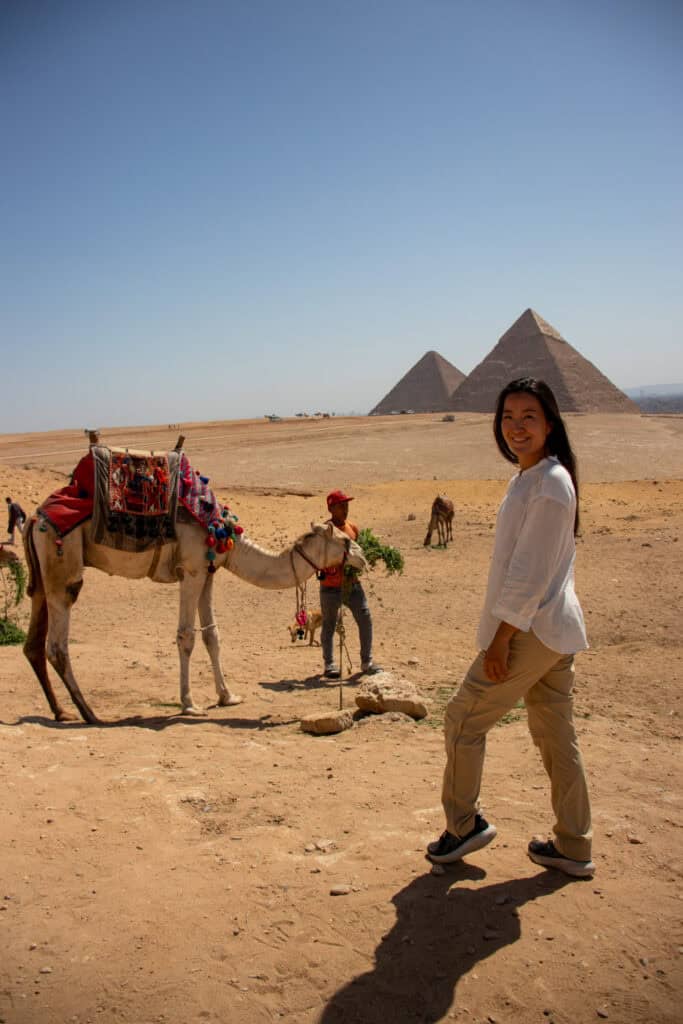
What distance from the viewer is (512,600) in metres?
3.31

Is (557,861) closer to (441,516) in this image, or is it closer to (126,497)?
(126,497)

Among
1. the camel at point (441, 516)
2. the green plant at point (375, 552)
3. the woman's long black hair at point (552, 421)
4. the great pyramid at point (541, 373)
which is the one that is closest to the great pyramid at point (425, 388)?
the great pyramid at point (541, 373)

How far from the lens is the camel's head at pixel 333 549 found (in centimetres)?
696

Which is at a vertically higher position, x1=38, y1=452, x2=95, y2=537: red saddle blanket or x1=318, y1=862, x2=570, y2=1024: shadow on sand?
x1=38, y1=452, x2=95, y2=537: red saddle blanket

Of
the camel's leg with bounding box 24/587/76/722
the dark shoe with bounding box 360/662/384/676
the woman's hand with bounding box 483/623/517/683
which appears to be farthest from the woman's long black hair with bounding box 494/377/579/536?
the camel's leg with bounding box 24/587/76/722

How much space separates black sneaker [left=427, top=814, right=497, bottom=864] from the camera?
3627 millimetres

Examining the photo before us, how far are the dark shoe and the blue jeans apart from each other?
3cm

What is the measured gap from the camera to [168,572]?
6930 millimetres

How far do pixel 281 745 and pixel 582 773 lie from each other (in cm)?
266

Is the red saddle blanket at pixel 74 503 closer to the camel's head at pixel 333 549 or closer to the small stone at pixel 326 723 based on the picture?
the camel's head at pixel 333 549

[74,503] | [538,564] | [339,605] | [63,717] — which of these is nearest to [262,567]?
[339,605]

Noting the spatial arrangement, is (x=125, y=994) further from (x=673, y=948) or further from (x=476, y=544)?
(x=476, y=544)

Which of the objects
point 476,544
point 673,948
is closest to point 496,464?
point 476,544

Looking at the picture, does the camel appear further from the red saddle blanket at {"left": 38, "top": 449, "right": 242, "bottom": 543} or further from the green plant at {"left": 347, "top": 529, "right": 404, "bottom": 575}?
the red saddle blanket at {"left": 38, "top": 449, "right": 242, "bottom": 543}
